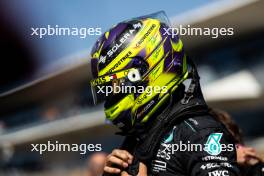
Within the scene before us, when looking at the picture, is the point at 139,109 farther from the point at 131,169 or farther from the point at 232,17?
the point at 232,17

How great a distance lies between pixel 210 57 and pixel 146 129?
26.8 feet

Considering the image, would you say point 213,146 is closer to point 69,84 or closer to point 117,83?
point 117,83

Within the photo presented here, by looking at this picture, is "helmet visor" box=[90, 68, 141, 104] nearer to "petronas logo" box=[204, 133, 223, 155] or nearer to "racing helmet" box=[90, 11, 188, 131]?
"racing helmet" box=[90, 11, 188, 131]

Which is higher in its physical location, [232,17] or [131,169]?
[232,17]


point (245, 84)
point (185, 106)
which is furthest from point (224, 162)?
point (245, 84)

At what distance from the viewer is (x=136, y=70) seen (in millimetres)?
1750

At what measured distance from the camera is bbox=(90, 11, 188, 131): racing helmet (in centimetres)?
174

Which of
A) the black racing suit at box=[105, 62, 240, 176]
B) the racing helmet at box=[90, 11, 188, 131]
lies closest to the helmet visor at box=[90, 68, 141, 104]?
the racing helmet at box=[90, 11, 188, 131]

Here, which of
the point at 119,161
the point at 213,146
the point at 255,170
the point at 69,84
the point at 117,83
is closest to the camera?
the point at 213,146

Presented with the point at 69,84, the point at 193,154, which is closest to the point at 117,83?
the point at 193,154

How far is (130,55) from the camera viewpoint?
5.70 ft

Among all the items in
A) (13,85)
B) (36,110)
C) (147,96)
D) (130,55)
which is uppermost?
(36,110)

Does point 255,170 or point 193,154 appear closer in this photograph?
point 193,154

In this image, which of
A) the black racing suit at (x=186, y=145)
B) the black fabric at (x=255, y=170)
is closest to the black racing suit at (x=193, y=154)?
the black racing suit at (x=186, y=145)
